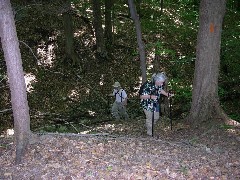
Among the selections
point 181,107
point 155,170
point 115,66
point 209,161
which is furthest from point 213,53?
point 115,66

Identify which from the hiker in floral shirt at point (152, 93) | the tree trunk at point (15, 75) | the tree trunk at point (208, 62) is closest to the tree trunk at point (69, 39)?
the hiker in floral shirt at point (152, 93)

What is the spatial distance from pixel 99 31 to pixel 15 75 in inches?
516

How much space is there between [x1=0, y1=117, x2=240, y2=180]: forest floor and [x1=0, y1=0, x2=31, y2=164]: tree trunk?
0.32 metres

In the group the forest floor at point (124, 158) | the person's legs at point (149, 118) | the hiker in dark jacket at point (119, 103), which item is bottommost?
A: the forest floor at point (124, 158)

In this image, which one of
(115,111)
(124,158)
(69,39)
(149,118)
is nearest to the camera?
(124,158)

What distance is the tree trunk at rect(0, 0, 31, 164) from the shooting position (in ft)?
20.1

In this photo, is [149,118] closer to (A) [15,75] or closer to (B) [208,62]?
(B) [208,62]

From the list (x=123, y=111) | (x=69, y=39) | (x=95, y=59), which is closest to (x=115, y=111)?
(x=123, y=111)

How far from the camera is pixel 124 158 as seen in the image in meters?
7.16

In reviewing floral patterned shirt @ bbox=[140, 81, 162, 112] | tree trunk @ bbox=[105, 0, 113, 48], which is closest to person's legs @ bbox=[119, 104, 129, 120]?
floral patterned shirt @ bbox=[140, 81, 162, 112]

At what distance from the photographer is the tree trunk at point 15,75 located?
20.1 feet

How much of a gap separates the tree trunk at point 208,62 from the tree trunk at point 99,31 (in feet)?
34.6

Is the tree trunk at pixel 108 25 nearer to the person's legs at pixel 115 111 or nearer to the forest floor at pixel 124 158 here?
the person's legs at pixel 115 111

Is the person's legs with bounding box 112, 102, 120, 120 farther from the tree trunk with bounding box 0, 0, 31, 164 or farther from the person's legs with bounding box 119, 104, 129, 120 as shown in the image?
the tree trunk with bounding box 0, 0, 31, 164
